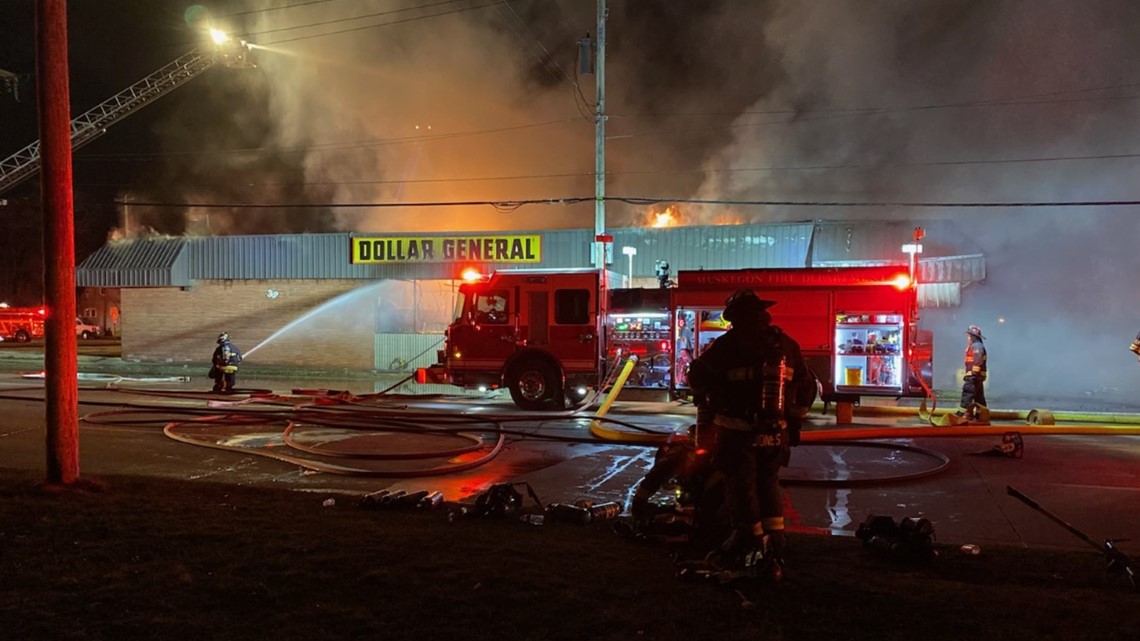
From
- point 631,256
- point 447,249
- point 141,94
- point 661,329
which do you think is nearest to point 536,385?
point 661,329

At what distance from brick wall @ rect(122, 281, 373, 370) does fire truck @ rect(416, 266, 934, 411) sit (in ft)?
28.8

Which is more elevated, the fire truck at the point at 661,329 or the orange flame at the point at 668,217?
the orange flame at the point at 668,217

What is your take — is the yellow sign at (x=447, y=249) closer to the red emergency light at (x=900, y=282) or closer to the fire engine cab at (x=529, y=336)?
the fire engine cab at (x=529, y=336)

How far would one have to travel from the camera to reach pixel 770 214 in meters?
20.2

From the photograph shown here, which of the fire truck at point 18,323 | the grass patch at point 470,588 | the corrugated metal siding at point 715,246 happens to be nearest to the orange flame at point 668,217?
the corrugated metal siding at point 715,246

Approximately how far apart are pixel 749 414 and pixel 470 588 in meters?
1.70

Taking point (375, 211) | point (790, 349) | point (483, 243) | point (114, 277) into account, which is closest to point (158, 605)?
point (790, 349)

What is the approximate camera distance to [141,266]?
22.2m

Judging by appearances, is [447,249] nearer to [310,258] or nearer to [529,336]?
[310,258]

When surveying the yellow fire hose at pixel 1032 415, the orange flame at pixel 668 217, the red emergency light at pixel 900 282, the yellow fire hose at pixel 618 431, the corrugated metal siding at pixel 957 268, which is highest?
the orange flame at pixel 668 217

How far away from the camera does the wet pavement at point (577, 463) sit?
18.7 ft

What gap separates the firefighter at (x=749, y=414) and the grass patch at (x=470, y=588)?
334mm

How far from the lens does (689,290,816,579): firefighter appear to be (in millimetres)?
3957

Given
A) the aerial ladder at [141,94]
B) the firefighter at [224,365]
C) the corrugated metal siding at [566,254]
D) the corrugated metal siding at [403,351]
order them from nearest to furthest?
1. the firefighter at [224,365]
2. the corrugated metal siding at [566,254]
3. the corrugated metal siding at [403,351]
4. the aerial ladder at [141,94]
